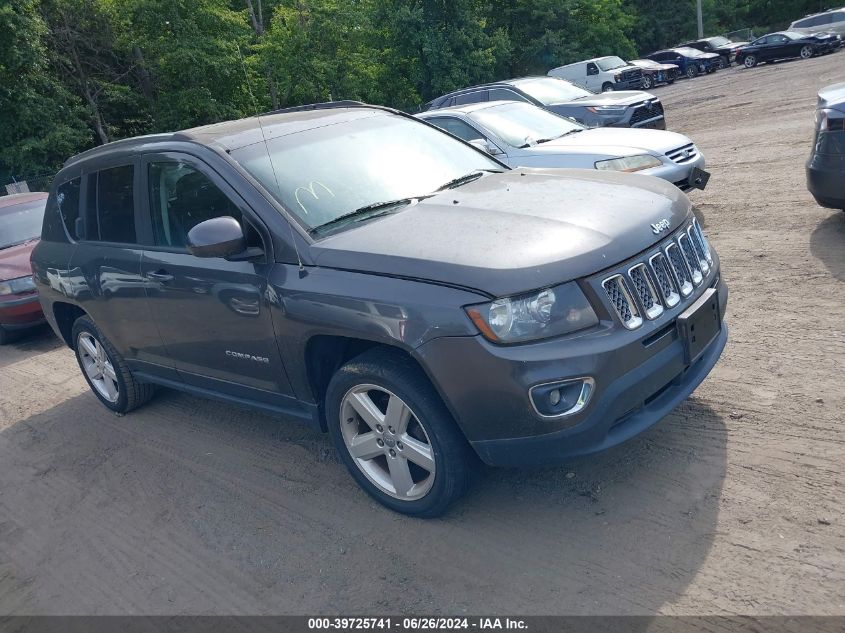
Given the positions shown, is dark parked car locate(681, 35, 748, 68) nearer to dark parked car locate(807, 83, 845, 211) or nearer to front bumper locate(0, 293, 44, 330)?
dark parked car locate(807, 83, 845, 211)

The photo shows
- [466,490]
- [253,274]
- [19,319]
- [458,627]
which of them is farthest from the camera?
[19,319]

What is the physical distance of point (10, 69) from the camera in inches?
981

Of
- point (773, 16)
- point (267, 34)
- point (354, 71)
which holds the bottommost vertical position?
point (773, 16)

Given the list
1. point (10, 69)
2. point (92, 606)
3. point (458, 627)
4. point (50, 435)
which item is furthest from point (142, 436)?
point (10, 69)

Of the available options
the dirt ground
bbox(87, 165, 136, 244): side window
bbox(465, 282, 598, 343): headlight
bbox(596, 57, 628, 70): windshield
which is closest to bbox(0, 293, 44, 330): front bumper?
the dirt ground

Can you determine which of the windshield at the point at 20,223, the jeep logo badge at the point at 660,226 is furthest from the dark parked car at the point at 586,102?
the jeep logo badge at the point at 660,226

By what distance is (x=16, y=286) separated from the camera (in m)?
8.38

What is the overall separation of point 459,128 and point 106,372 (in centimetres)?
541

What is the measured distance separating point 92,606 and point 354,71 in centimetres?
2934

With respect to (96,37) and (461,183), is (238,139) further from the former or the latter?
(96,37)

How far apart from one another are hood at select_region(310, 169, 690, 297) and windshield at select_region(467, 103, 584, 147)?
500cm

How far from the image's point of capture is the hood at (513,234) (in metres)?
3.10

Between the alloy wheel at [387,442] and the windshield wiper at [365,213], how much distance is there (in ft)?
2.83

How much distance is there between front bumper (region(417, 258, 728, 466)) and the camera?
9.91 ft
